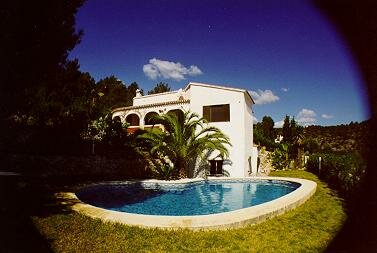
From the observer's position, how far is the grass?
22.6ft

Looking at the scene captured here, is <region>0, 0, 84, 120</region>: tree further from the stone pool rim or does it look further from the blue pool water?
the blue pool water

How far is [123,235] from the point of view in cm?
758

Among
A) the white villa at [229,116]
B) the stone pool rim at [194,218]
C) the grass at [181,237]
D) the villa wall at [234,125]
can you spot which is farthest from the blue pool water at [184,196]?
the grass at [181,237]

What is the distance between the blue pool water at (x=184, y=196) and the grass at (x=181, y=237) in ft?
13.2

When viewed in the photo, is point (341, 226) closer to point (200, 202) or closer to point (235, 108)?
point (200, 202)

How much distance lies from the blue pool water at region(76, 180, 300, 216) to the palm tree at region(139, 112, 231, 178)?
7.23 feet

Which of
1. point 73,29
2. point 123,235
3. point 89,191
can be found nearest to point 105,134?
point 89,191

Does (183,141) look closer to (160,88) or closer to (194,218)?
(194,218)

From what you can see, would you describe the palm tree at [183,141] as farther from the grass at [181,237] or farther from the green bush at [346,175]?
the grass at [181,237]

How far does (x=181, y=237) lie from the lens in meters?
7.58

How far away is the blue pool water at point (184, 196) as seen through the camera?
13109 mm

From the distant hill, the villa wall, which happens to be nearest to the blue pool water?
the villa wall

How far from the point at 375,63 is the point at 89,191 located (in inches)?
503

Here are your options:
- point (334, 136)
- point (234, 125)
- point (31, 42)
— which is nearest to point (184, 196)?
point (234, 125)
